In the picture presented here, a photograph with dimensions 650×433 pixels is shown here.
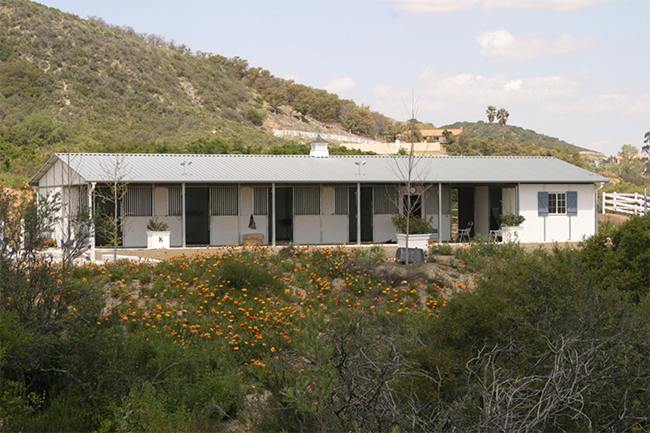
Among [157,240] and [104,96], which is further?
[104,96]

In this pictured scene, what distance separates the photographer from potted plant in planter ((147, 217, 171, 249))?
1769cm

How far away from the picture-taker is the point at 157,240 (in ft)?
58.1

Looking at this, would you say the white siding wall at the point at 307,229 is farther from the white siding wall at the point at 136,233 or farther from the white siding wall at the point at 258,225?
the white siding wall at the point at 136,233

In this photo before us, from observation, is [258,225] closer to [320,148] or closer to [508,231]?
[320,148]

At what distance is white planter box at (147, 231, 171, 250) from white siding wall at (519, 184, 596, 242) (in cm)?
1136

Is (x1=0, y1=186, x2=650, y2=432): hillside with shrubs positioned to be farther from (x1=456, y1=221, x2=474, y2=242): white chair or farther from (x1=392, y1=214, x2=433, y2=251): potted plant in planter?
(x1=456, y1=221, x2=474, y2=242): white chair

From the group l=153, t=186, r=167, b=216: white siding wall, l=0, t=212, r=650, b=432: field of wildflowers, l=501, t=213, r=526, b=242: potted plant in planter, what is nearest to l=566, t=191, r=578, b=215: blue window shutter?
l=501, t=213, r=526, b=242: potted plant in planter

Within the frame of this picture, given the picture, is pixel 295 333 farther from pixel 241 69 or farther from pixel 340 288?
pixel 241 69

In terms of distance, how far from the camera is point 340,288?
10.9 metres

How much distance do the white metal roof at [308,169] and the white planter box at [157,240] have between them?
156 cm

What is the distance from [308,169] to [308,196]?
972 millimetres

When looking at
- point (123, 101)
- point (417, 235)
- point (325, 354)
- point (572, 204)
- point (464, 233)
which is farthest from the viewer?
point (123, 101)

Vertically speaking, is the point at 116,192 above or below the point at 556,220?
above

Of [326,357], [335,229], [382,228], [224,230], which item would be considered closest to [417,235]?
[382,228]
